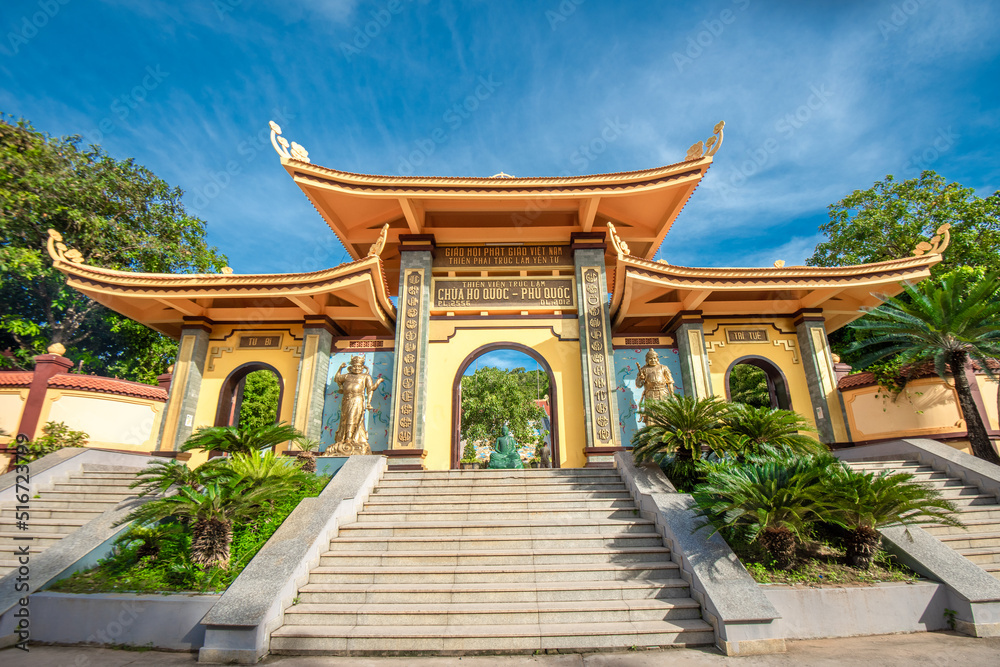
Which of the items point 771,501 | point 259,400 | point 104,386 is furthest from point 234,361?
point 259,400

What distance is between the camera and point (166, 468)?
6332mm

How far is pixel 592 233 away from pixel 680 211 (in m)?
2.29

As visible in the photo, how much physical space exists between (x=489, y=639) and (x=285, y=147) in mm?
10851

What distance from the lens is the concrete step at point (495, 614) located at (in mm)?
4660

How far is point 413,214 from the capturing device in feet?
37.7

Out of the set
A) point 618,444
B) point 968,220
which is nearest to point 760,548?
point 618,444

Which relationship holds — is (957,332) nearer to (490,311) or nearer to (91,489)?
(490,311)

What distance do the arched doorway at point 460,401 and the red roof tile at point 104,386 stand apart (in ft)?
22.5

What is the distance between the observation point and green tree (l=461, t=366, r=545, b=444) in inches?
1133

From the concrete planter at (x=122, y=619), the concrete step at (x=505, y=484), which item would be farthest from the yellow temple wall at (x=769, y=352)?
the concrete planter at (x=122, y=619)

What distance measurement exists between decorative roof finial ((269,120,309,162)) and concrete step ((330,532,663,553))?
8.69m

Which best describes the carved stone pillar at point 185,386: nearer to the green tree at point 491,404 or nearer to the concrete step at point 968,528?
the concrete step at point 968,528

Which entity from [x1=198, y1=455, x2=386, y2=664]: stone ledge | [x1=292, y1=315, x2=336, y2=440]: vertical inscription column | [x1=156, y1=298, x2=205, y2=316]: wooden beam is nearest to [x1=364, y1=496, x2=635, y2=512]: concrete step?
[x1=198, y1=455, x2=386, y2=664]: stone ledge

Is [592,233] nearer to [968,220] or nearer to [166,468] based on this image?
[166,468]
